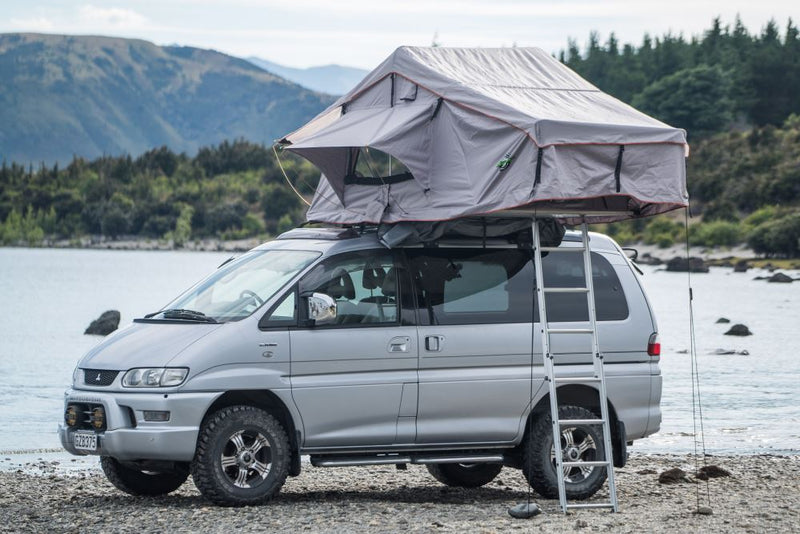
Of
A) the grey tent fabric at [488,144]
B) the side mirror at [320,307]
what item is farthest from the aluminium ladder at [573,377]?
the side mirror at [320,307]

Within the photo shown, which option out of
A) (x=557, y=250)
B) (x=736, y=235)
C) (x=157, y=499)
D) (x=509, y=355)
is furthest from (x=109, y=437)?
(x=736, y=235)

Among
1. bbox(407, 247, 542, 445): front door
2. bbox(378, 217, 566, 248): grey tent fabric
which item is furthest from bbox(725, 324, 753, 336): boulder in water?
bbox(407, 247, 542, 445): front door

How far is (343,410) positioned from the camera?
417 inches

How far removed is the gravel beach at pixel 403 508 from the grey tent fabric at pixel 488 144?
2.48 metres

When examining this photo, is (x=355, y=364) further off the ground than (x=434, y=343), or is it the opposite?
(x=434, y=343)

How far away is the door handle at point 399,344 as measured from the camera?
423 inches

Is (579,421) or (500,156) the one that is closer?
(500,156)

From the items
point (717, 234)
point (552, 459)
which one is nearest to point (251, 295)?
point (552, 459)

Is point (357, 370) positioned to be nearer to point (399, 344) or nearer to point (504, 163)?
point (399, 344)

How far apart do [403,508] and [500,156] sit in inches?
119

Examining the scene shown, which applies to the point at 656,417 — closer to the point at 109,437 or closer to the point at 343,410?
the point at 343,410

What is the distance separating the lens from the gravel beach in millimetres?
9648

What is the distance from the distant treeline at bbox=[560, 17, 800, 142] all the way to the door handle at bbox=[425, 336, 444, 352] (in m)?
147

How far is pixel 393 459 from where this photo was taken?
1073cm
